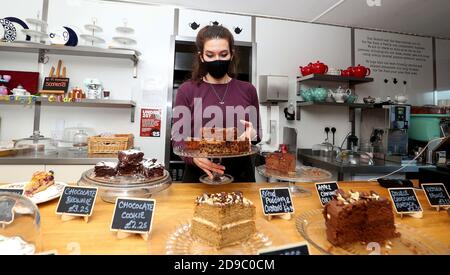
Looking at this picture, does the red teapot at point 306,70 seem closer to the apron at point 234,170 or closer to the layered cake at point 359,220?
the apron at point 234,170

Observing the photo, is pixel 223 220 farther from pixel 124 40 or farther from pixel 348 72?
pixel 348 72

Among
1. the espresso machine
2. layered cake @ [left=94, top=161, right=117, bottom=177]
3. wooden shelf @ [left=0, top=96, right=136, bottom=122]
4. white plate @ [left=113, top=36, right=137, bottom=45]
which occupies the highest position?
white plate @ [left=113, top=36, right=137, bottom=45]

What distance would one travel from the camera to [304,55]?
11.9 feet

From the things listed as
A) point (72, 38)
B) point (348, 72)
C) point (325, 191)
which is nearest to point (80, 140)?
point (72, 38)

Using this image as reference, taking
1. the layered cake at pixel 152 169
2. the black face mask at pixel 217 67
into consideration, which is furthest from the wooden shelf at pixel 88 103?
the layered cake at pixel 152 169

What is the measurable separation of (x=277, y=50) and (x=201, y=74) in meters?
2.13

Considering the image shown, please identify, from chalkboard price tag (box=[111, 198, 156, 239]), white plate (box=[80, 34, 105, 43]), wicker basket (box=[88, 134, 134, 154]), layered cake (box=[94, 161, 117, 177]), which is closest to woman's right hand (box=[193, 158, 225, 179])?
layered cake (box=[94, 161, 117, 177])

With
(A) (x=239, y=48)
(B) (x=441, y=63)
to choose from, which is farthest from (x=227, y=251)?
(B) (x=441, y=63)

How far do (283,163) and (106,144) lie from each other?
78.2 inches

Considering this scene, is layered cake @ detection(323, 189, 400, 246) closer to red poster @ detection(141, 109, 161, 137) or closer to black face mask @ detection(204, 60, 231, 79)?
black face mask @ detection(204, 60, 231, 79)

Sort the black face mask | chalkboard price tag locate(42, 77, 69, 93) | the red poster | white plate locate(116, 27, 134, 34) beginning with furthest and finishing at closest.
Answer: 1. the red poster
2. white plate locate(116, 27, 134, 34)
3. chalkboard price tag locate(42, 77, 69, 93)
4. the black face mask

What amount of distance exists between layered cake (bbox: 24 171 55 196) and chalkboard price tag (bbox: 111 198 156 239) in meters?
0.57

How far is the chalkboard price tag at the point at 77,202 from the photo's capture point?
0.93 m

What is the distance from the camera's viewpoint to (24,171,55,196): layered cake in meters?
1.14
